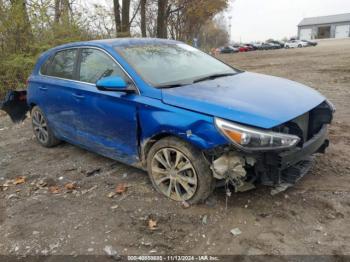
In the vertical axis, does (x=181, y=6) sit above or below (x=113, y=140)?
above

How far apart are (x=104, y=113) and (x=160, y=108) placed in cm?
97

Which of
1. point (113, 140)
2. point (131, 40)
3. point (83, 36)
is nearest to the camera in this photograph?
point (113, 140)

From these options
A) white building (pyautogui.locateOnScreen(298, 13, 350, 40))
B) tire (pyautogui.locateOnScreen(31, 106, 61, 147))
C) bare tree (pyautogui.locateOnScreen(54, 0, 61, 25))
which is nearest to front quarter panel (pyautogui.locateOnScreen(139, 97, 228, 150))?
tire (pyautogui.locateOnScreen(31, 106, 61, 147))

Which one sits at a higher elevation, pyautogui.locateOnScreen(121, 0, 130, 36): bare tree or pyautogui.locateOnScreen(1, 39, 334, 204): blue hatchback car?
pyautogui.locateOnScreen(121, 0, 130, 36): bare tree

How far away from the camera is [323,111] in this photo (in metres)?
3.85

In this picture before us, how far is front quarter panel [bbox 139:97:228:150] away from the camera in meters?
3.28

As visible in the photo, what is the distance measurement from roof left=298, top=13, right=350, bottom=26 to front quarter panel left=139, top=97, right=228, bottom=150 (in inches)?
3637

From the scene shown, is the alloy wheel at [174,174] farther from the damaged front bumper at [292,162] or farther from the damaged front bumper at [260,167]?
the damaged front bumper at [292,162]

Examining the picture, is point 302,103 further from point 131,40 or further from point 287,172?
point 131,40

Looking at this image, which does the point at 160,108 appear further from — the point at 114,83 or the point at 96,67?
the point at 96,67

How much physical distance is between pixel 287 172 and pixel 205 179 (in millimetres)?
818

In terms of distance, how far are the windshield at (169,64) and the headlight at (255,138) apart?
1075 mm

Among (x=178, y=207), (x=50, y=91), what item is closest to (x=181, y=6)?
(x=50, y=91)

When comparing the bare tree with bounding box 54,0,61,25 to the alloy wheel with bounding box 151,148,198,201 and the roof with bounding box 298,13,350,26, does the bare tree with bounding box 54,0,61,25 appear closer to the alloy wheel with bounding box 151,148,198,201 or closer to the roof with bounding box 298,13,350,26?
the alloy wheel with bounding box 151,148,198,201
